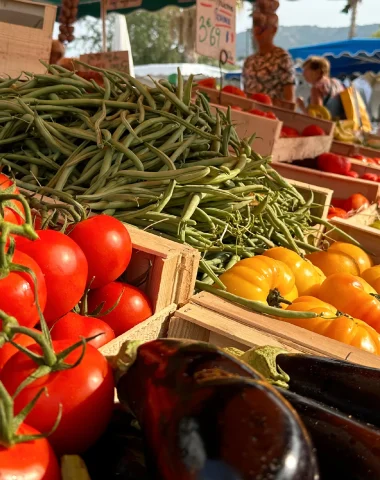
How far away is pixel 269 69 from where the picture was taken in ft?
21.4

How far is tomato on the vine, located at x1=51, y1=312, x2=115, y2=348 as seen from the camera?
4.10ft

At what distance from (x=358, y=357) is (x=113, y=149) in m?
1.18

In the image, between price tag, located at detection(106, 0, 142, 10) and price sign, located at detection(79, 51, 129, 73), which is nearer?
price sign, located at detection(79, 51, 129, 73)

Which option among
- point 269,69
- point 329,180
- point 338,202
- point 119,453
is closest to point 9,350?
point 119,453

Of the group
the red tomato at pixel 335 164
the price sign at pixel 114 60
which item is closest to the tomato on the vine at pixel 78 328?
the price sign at pixel 114 60

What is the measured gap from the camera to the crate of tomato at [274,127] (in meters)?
3.65

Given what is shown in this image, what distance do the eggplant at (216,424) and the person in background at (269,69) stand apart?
6051 millimetres

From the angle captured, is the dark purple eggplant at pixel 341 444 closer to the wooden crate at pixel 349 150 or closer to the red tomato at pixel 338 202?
the red tomato at pixel 338 202

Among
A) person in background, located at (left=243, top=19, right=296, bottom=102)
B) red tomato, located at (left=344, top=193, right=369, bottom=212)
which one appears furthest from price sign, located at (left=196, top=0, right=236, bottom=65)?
red tomato, located at (left=344, top=193, right=369, bottom=212)

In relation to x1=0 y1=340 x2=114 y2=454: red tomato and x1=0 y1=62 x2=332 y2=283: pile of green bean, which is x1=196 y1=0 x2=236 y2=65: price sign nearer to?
x1=0 y1=62 x2=332 y2=283: pile of green bean

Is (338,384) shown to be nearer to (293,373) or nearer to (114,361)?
(293,373)

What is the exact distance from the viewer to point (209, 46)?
464 cm

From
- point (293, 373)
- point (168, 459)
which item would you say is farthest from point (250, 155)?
point (168, 459)

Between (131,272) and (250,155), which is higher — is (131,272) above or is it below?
below
